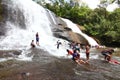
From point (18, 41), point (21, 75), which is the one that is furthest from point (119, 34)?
point (21, 75)

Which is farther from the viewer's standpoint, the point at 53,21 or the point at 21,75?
the point at 53,21

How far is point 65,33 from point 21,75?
23115 millimetres

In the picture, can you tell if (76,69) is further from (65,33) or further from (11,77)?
(65,33)

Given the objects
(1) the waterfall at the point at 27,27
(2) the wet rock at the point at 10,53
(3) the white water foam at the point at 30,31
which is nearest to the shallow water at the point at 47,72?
(2) the wet rock at the point at 10,53

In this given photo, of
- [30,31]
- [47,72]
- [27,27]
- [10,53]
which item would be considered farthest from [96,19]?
[47,72]

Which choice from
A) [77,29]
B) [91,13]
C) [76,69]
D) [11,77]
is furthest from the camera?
[91,13]

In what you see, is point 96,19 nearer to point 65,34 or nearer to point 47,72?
point 65,34

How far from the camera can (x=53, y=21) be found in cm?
4094

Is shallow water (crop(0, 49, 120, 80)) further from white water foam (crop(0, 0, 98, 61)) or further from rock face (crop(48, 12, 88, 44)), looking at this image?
rock face (crop(48, 12, 88, 44))

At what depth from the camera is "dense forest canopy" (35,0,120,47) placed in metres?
44.1

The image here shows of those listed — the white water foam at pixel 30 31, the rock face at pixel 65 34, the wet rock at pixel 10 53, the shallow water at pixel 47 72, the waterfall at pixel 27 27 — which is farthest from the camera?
the rock face at pixel 65 34

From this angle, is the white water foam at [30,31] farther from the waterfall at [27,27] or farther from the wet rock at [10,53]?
the wet rock at [10,53]

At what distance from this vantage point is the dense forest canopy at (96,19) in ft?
145

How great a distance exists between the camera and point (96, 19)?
51.2 meters
